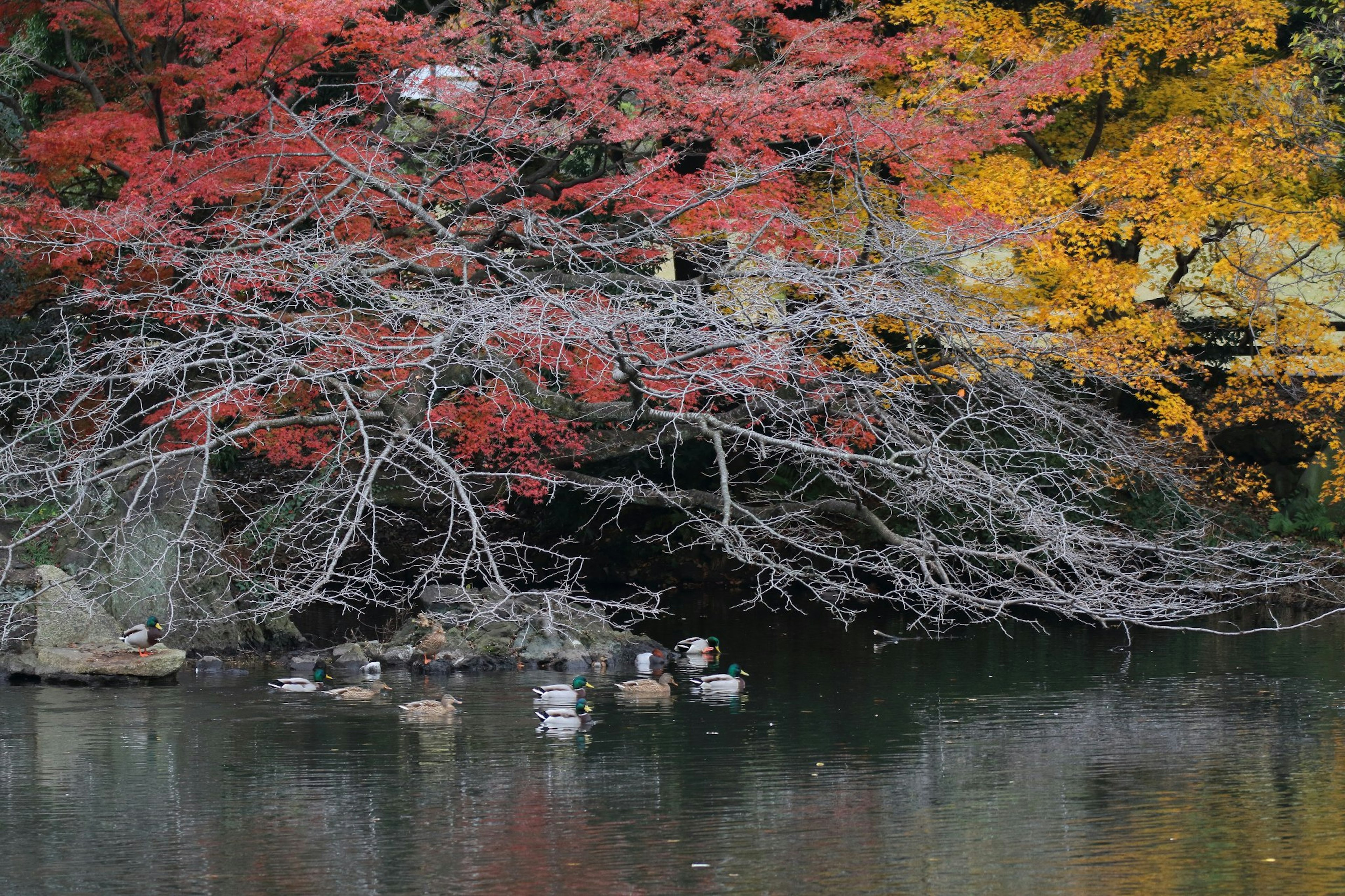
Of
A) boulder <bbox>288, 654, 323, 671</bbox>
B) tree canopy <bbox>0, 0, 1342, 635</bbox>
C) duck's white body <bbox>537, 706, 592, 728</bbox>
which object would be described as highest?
tree canopy <bbox>0, 0, 1342, 635</bbox>

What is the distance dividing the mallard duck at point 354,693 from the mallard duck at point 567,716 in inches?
91.7

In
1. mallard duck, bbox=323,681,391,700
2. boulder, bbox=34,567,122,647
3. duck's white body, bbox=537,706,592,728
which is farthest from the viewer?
boulder, bbox=34,567,122,647

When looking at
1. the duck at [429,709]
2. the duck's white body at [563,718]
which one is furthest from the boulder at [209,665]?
the duck's white body at [563,718]

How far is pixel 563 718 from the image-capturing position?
44.1 ft

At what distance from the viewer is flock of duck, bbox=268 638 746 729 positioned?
45.9 feet

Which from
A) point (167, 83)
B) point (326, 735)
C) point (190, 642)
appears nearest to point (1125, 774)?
point (326, 735)

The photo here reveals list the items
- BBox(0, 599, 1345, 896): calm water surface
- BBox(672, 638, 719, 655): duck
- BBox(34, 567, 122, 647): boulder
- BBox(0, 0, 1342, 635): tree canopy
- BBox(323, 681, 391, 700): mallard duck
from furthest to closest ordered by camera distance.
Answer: BBox(672, 638, 719, 655): duck → BBox(34, 567, 122, 647): boulder → BBox(323, 681, 391, 700): mallard duck → BBox(0, 0, 1342, 635): tree canopy → BBox(0, 599, 1345, 896): calm water surface

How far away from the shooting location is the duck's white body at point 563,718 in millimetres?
13391

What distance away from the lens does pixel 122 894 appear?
27.2 ft

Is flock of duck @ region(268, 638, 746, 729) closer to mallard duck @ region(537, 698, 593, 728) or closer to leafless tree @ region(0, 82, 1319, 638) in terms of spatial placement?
mallard duck @ region(537, 698, 593, 728)

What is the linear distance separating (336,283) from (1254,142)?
39.8ft

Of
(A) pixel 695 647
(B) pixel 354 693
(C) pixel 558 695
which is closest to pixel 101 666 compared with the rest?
(B) pixel 354 693

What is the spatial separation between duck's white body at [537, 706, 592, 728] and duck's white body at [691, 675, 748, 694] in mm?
2106

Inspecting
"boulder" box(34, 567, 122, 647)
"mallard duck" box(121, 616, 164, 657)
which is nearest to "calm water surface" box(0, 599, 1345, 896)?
"mallard duck" box(121, 616, 164, 657)
